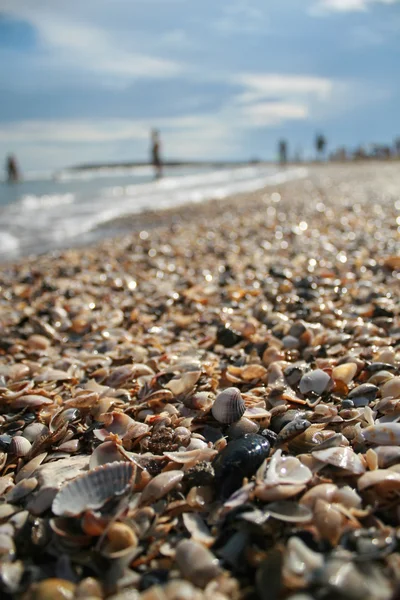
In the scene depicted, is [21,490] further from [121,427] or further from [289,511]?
[289,511]

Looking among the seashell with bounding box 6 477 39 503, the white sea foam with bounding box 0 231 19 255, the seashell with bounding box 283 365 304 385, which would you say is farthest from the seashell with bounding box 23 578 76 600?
the white sea foam with bounding box 0 231 19 255

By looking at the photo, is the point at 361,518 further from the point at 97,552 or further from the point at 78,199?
the point at 78,199

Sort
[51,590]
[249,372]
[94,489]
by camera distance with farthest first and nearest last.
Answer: [249,372]
[94,489]
[51,590]

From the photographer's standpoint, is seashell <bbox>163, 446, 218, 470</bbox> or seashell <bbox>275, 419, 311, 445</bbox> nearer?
seashell <bbox>163, 446, 218, 470</bbox>

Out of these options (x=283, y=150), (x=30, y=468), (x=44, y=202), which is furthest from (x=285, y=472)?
(x=283, y=150)

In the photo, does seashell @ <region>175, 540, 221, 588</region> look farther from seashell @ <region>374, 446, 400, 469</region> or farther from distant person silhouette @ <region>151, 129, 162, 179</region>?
distant person silhouette @ <region>151, 129, 162, 179</region>

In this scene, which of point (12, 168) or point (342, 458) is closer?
point (342, 458)

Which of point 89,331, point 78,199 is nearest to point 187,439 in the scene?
point 89,331
